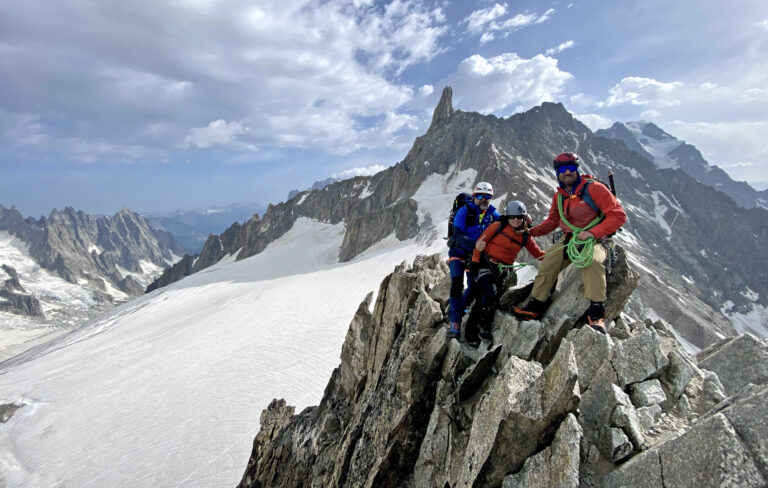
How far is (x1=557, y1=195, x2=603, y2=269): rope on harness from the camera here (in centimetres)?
786

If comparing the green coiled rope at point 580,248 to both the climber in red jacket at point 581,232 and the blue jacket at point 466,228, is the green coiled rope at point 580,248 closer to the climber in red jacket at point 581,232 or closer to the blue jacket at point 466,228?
the climber in red jacket at point 581,232

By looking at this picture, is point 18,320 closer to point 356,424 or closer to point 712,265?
point 356,424

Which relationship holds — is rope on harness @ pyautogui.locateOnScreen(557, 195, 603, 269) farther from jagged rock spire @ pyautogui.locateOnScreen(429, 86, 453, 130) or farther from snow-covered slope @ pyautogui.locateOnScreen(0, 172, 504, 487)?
jagged rock spire @ pyautogui.locateOnScreen(429, 86, 453, 130)

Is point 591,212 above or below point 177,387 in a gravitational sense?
above

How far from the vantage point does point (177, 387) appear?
28781mm

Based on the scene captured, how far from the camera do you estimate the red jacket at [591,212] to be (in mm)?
7922

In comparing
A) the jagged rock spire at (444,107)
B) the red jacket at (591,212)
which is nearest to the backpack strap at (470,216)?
the red jacket at (591,212)

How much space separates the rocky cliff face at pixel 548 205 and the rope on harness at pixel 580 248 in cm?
4233

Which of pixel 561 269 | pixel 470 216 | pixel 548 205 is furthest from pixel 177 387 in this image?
pixel 548 205

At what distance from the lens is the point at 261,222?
137250mm

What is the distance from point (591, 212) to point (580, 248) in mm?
886

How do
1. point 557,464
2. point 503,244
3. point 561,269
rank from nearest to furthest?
point 557,464, point 561,269, point 503,244

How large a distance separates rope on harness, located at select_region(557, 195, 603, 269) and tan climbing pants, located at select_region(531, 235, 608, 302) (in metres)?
0.10

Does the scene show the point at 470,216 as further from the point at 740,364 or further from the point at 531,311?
the point at 740,364
